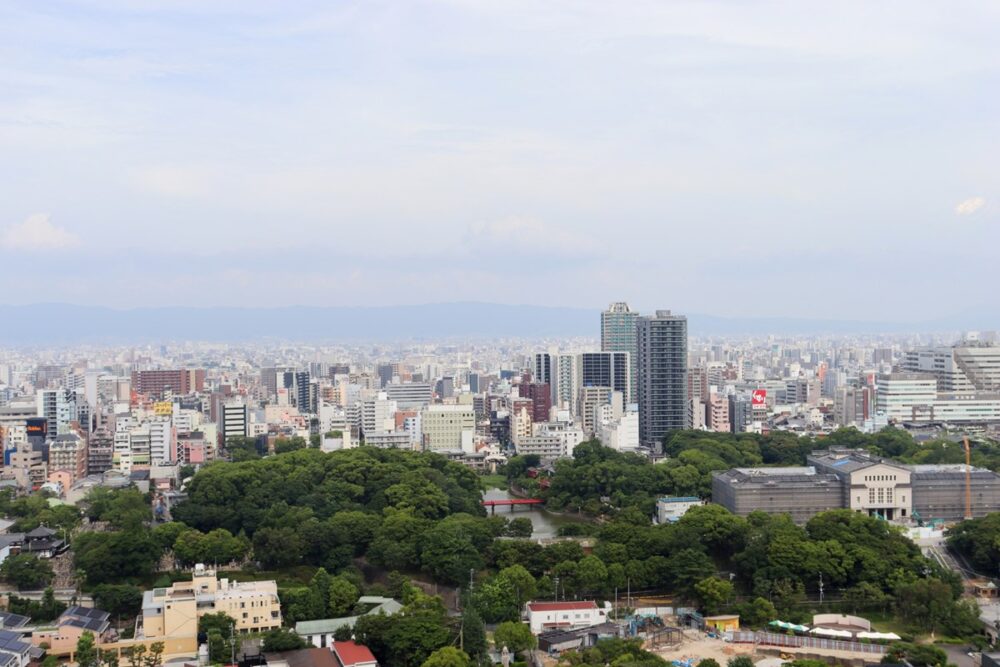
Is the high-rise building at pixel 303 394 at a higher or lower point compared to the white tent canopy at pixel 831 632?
higher

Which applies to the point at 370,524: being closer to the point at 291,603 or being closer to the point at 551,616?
the point at 291,603

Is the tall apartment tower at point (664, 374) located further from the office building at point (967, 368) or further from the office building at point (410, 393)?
the office building at point (410, 393)

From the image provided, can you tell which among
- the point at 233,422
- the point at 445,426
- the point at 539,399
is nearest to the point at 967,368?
the point at 539,399

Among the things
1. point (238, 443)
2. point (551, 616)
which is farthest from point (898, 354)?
point (551, 616)

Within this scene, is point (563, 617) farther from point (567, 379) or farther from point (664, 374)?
point (567, 379)

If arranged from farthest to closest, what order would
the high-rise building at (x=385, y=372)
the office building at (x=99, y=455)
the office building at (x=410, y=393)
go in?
the high-rise building at (x=385, y=372) → the office building at (x=410, y=393) → the office building at (x=99, y=455)

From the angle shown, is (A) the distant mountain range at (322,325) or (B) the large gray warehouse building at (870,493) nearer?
(B) the large gray warehouse building at (870,493)

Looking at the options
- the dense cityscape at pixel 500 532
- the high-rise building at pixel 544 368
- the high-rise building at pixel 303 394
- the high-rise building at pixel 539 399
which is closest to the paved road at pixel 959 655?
the dense cityscape at pixel 500 532
